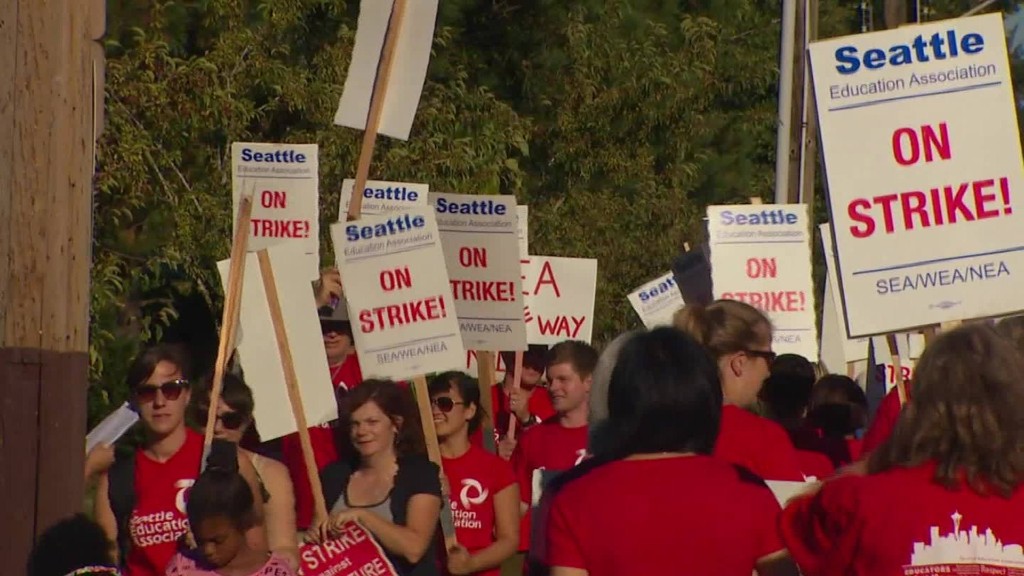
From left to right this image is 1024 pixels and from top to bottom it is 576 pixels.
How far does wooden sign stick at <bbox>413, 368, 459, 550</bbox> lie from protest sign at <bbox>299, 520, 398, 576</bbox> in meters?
0.50

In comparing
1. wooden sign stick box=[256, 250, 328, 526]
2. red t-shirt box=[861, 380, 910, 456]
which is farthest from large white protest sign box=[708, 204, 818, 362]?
red t-shirt box=[861, 380, 910, 456]

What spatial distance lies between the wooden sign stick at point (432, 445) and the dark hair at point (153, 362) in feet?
3.31

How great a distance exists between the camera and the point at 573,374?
8617 millimetres

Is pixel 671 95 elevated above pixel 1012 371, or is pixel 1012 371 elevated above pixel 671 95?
pixel 671 95

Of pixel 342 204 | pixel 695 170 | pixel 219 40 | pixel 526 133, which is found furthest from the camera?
pixel 695 170

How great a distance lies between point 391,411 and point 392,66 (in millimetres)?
2329

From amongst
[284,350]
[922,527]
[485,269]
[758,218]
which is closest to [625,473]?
[922,527]

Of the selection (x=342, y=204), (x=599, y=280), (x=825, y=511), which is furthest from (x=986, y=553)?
(x=599, y=280)

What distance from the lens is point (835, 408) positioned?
28.5ft

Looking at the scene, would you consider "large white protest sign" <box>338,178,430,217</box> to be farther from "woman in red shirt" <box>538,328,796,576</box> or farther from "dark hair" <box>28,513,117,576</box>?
"woman in red shirt" <box>538,328,796,576</box>

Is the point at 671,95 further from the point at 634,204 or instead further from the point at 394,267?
the point at 394,267

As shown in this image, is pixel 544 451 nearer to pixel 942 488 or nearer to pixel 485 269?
pixel 485 269

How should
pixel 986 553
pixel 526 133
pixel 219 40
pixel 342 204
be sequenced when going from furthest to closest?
pixel 526 133 → pixel 219 40 → pixel 342 204 → pixel 986 553

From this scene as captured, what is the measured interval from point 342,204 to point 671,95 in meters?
8.47
